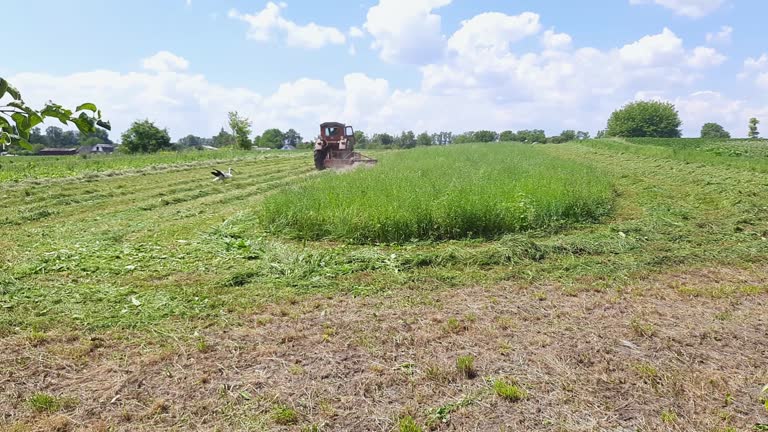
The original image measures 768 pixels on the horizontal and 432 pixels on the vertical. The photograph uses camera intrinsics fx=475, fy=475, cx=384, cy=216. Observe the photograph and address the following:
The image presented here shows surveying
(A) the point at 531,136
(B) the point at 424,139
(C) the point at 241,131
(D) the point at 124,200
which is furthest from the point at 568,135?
(D) the point at 124,200

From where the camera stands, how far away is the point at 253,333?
4070mm

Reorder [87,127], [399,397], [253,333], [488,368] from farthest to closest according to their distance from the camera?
[253,333] → [488,368] → [399,397] → [87,127]

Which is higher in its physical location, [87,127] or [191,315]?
[87,127]

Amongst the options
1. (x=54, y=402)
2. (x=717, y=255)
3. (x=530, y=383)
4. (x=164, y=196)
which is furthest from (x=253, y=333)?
(x=164, y=196)

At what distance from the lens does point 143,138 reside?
5097 centimetres

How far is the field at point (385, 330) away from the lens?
3000 millimetres

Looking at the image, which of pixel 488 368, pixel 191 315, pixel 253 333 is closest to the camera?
pixel 488 368

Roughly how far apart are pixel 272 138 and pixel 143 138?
6114cm

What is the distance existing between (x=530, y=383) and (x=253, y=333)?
2279 mm

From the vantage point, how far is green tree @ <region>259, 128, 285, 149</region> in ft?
354

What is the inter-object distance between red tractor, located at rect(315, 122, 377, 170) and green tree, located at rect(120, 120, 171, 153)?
37085mm

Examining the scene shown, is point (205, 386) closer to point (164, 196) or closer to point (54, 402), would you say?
point (54, 402)

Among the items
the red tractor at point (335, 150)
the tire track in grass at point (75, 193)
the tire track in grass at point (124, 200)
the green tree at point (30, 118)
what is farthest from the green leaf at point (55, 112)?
the red tractor at point (335, 150)

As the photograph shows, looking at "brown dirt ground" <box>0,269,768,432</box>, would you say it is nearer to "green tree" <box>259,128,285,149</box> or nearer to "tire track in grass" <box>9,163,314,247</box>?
"tire track in grass" <box>9,163,314,247</box>
